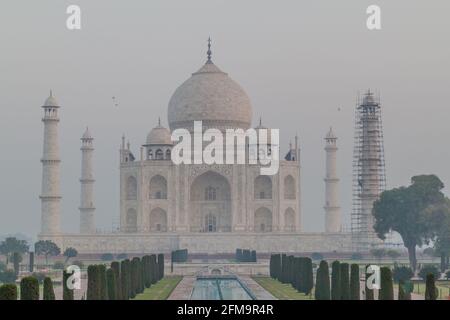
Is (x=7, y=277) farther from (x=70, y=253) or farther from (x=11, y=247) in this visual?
(x=11, y=247)

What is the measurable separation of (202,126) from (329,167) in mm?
7731

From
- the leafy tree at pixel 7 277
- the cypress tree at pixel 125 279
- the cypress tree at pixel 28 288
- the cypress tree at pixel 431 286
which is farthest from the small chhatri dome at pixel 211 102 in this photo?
the cypress tree at pixel 28 288

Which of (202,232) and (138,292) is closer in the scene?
(138,292)

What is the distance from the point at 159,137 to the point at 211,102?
361cm

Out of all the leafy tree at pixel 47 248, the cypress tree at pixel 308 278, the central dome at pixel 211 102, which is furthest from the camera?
the central dome at pixel 211 102

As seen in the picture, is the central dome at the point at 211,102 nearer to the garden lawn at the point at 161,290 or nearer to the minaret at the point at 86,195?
the minaret at the point at 86,195

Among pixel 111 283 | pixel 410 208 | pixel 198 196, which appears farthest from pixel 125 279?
pixel 198 196

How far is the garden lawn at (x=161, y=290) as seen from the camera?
3159 centimetres

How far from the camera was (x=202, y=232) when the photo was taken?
5841cm

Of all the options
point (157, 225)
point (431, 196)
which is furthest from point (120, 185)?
point (431, 196)

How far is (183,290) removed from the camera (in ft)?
113

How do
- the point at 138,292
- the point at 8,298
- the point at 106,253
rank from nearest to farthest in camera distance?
A: the point at 8,298 → the point at 138,292 → the point at 106,253

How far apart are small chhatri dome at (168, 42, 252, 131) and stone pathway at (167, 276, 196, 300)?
21.1 meters

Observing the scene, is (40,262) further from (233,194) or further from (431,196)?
(431,196)
